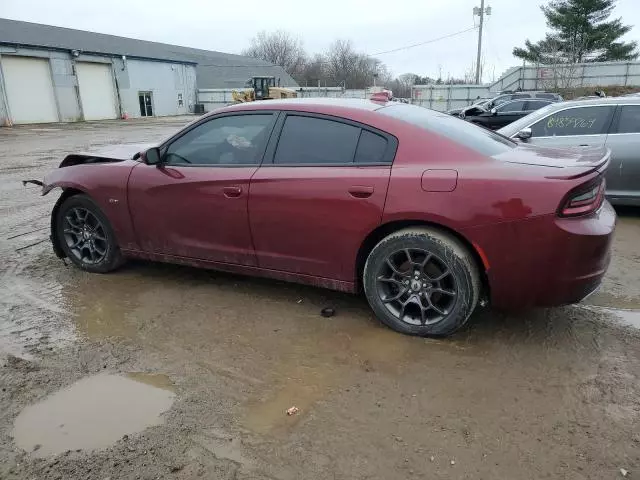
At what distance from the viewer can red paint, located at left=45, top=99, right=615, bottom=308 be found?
3.03 meters

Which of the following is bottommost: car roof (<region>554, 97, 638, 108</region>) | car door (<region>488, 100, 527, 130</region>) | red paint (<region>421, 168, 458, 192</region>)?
car door (<region>488, 100, 527, 130</region>)

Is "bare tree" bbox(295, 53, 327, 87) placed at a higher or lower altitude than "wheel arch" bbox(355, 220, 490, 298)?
higher

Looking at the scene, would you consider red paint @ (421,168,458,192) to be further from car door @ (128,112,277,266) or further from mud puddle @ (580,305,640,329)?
mud puddle @ (580,305,640,329)

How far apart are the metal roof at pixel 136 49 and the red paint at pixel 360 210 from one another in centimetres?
3038

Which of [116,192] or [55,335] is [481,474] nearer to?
[55,335]

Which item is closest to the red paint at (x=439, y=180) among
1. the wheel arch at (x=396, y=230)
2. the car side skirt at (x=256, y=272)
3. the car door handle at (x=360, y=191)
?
the wheel arch at (x=396, y=230)

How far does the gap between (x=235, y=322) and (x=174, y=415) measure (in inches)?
43.6

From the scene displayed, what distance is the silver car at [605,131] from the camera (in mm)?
6258

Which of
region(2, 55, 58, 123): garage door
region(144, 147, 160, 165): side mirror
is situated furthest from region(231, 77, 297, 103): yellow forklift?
region(144, 147, 160, 165): side mirror

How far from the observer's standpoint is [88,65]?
113 ft

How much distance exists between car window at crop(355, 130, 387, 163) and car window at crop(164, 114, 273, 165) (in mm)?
774

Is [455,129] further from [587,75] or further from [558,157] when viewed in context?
[587,75]

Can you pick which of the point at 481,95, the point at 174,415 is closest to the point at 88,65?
the point at 481,95

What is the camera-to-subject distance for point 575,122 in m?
6.74
